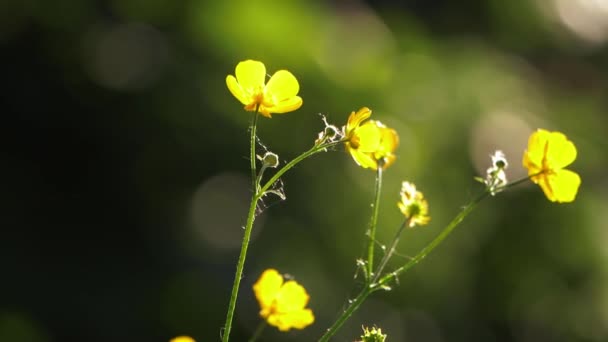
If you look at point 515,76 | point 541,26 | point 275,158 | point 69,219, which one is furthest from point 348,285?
point 275,158

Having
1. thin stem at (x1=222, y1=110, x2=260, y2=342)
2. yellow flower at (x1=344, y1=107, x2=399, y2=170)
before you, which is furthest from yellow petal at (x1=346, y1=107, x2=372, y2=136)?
thin stem at (x1=222, y1=110, x2=260, y2=342)

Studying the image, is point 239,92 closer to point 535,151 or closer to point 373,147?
point 373,147

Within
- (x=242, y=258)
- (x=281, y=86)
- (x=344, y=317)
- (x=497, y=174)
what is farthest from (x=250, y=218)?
(x=497, y=174)

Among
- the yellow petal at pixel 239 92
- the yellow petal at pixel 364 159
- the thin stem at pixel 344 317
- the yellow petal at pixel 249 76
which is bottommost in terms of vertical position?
the thin stem at pixel 344 317

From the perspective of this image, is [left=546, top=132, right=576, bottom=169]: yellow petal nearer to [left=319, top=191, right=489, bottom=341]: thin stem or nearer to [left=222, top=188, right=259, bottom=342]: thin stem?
[left=319, top=191, right=489, bottom=341]: thin stem

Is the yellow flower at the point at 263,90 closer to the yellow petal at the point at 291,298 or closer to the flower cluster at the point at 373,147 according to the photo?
the flower cluster at the point at 373,147

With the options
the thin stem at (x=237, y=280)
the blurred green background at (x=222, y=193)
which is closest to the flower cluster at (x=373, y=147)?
the thin stem at (x=237, y=280)

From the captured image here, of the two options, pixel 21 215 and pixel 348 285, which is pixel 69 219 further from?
pixel 348 285
